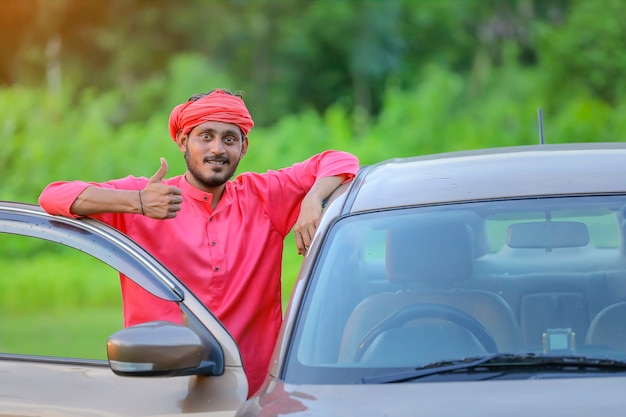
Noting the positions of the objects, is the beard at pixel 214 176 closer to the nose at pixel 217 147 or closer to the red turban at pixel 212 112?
the nose at pixel 217 147

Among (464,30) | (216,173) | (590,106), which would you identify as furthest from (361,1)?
(216,173)

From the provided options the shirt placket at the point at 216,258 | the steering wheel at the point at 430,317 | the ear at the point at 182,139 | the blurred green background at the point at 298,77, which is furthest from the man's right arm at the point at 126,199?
the blurred green background at the point at 298,77

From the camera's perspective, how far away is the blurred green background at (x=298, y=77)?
59.1 ft

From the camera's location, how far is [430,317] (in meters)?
3.29

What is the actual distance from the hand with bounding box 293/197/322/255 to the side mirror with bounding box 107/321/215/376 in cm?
88

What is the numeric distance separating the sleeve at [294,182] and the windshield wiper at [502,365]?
141 cm

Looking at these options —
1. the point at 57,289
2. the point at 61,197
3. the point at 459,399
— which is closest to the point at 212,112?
the point at 61,197

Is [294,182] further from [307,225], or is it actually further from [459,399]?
[459,399]

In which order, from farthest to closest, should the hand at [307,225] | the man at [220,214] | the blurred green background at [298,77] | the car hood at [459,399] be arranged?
the blurred green background at [298,77] → the hand at [307,225] → the man at [220,214] → the car hood at [459,399]

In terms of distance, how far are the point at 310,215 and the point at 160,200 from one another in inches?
19.4

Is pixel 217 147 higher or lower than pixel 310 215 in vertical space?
higher

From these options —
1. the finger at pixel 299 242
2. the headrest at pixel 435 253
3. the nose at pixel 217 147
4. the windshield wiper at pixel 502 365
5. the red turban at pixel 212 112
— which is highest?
the red turban at pixel 212 112

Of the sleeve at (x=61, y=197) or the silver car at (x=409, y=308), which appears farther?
the sleeve at (x=61, y=197)

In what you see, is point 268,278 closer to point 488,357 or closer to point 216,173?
point 216,173
